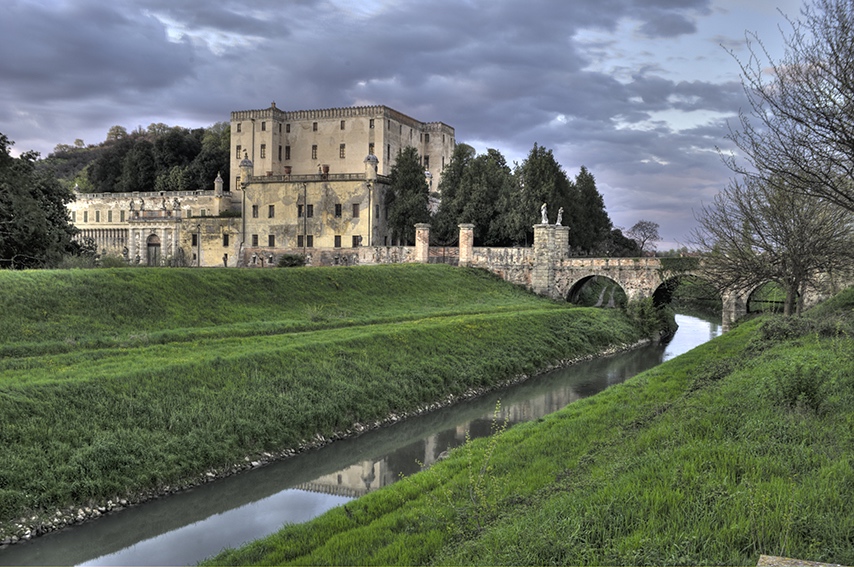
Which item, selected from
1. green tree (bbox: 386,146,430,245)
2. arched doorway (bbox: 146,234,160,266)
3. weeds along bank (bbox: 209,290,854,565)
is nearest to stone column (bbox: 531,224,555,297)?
green tree (bbox: 386,146,430,245)

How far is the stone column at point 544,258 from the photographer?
180ft

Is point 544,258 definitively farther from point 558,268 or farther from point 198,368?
point 198,368

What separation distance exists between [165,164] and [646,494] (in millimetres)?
99412

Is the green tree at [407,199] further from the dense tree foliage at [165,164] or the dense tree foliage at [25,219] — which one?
the dense tree foliage at [165,164]

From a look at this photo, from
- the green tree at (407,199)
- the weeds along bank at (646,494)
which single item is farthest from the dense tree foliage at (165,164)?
the weeds along bank at (646,494)

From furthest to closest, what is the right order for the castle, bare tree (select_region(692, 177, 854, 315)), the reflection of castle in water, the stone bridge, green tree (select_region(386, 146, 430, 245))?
the castle, green tree (select_region(386, 146, 430, 245)), the stone bridge, bare tree (select_region(692, 177, 854, 315)), the reflection of castle in water

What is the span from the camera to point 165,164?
323 feet

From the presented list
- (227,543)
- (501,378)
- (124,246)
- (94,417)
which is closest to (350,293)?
(501,378)

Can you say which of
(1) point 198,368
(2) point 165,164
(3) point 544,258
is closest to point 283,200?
(3) point 544,258

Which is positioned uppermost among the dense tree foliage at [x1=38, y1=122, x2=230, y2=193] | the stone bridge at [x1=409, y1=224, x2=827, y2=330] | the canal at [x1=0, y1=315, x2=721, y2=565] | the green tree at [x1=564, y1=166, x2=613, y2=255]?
the dense tree foliage at [x1=38, y1=122, x2=230, y2=193]

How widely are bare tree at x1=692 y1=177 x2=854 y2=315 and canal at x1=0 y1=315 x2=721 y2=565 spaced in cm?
983

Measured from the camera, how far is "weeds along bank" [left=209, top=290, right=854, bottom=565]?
7.67 metres

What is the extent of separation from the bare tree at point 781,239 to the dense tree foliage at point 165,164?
75.5 m

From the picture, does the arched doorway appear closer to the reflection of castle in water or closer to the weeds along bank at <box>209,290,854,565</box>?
the reflection of castle in water
